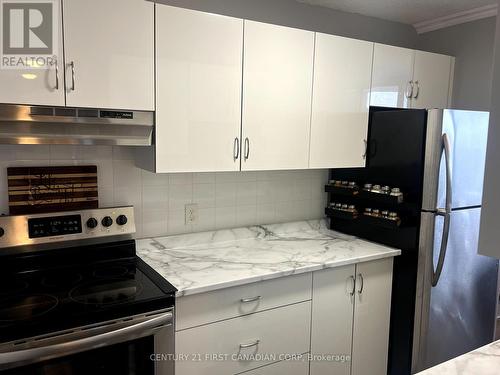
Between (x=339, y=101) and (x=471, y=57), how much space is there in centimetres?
118

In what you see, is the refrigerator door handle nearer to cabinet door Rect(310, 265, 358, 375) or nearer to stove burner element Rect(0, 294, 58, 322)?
cabinet door Rect(310, 265, 358, 375)

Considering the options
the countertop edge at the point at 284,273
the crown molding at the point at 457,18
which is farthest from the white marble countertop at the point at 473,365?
the crown molding at the point at 457,18

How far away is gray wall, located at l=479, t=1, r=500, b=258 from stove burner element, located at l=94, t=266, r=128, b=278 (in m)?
1.54

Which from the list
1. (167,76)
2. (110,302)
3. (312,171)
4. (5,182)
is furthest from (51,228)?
(312,171)

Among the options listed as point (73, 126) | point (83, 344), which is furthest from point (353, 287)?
point (73, 126)

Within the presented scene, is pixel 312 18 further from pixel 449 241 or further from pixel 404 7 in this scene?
pixel 449 241

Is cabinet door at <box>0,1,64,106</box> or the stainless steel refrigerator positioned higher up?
cabinet door at <box>0,1,64,106</box>

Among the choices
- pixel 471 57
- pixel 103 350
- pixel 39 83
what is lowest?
pixel 103 350

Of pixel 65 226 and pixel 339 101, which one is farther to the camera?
pixel 339 101

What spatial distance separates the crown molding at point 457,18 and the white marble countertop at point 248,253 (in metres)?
1.69

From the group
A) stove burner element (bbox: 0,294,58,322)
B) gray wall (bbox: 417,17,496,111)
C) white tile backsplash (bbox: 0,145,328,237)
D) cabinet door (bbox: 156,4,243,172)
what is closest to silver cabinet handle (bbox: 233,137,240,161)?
cabinet door (bbox: 156,4,243,172)

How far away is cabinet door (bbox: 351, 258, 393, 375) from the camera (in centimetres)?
227

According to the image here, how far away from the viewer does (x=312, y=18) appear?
265cm

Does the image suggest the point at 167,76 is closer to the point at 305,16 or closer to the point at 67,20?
the point at 67,20
